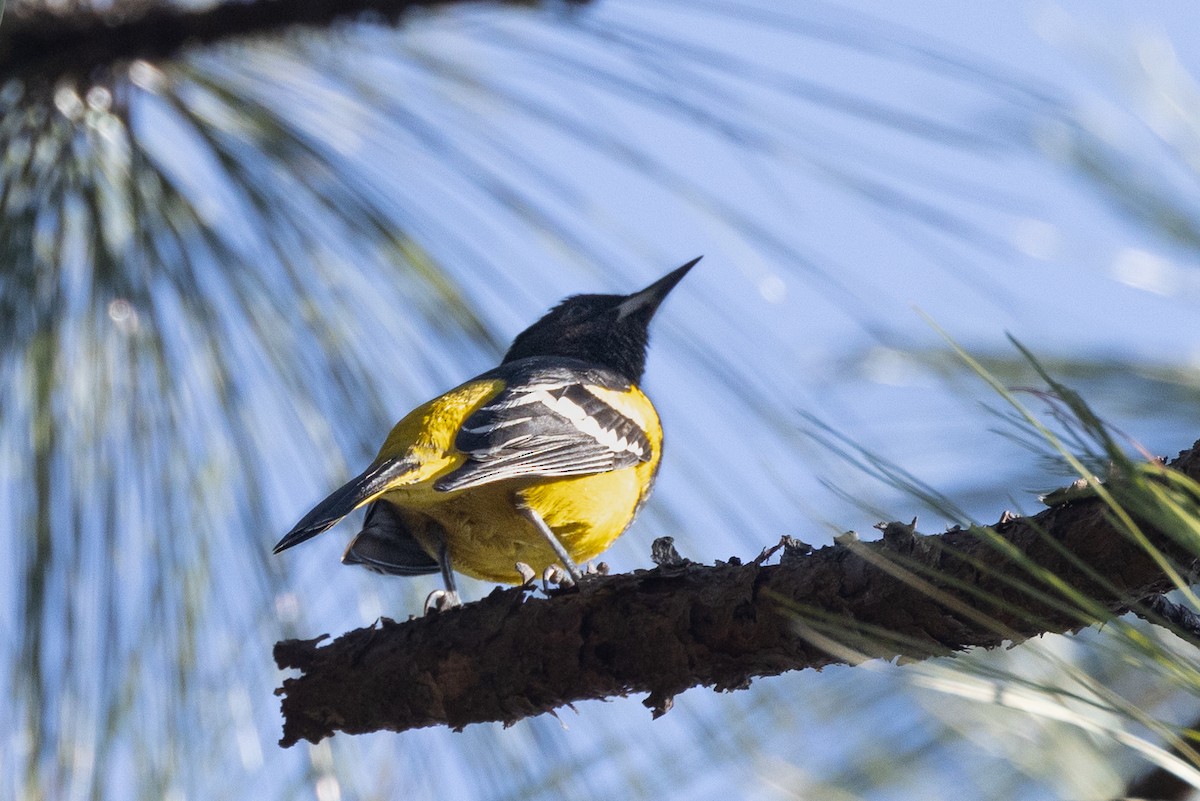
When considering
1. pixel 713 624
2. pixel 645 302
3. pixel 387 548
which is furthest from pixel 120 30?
pixel 645 302

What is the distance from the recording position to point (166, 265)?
257 centimetres

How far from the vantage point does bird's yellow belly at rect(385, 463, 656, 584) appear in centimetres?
306

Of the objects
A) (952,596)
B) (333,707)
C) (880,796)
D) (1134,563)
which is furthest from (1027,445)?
(333,707)

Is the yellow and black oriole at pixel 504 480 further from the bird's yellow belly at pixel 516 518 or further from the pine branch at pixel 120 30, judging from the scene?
the pine branch at pixel 120 30

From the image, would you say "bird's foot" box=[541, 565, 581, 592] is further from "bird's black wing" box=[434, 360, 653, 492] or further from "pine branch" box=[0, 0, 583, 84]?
"pine branch" box=[0, 0, 583, 84]

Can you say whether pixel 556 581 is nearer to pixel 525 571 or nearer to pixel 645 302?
pixel 525 571

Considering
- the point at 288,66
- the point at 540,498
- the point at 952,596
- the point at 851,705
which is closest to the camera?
the point at 952,596

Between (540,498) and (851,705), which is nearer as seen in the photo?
(851,705)

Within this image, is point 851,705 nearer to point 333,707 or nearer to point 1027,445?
point 333,707

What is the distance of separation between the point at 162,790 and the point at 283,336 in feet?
3.10

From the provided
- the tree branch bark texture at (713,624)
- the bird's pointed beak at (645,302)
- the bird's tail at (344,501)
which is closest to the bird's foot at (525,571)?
the bird's tail at (344,501)

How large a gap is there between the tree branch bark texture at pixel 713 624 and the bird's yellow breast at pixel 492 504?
681 mm

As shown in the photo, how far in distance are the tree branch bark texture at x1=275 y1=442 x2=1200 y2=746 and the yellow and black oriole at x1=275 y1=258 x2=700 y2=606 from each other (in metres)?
0.51

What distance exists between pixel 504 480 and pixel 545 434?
0.56ft
